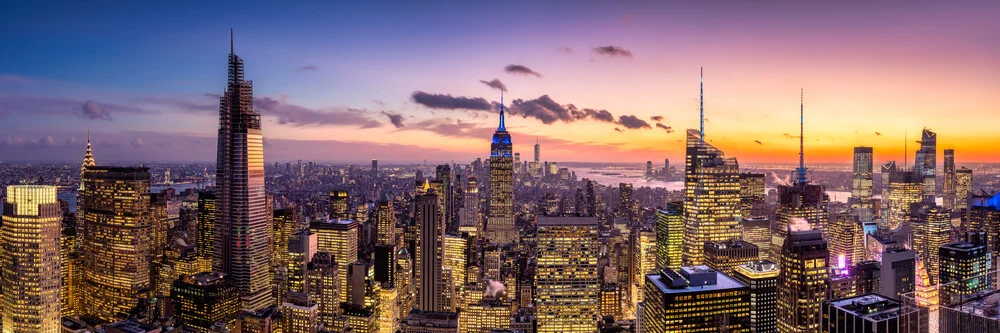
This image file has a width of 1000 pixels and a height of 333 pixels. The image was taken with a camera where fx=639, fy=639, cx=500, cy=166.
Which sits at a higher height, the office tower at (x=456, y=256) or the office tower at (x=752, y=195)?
the office tower at (x=752, y=195)

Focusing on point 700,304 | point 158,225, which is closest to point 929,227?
point 700,304

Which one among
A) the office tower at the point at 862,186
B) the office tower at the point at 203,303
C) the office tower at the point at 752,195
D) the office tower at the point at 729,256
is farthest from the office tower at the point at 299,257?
the office tower at the point at 862,186

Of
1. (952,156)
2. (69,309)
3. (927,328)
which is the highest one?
(952,156)

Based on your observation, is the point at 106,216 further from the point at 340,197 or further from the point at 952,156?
the point at 952,156

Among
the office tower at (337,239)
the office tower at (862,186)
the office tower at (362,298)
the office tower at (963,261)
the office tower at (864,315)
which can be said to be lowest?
the office tower at (362,298)

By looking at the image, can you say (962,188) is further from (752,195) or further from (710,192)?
(710,192)

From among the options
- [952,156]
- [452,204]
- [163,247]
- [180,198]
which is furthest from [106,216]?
[952,156]

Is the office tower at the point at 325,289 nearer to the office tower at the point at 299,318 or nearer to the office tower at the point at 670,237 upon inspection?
the office tower at the point at 299,318

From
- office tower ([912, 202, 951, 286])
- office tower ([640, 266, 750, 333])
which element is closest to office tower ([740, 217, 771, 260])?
office tower ([912, 202, 951, 286])
